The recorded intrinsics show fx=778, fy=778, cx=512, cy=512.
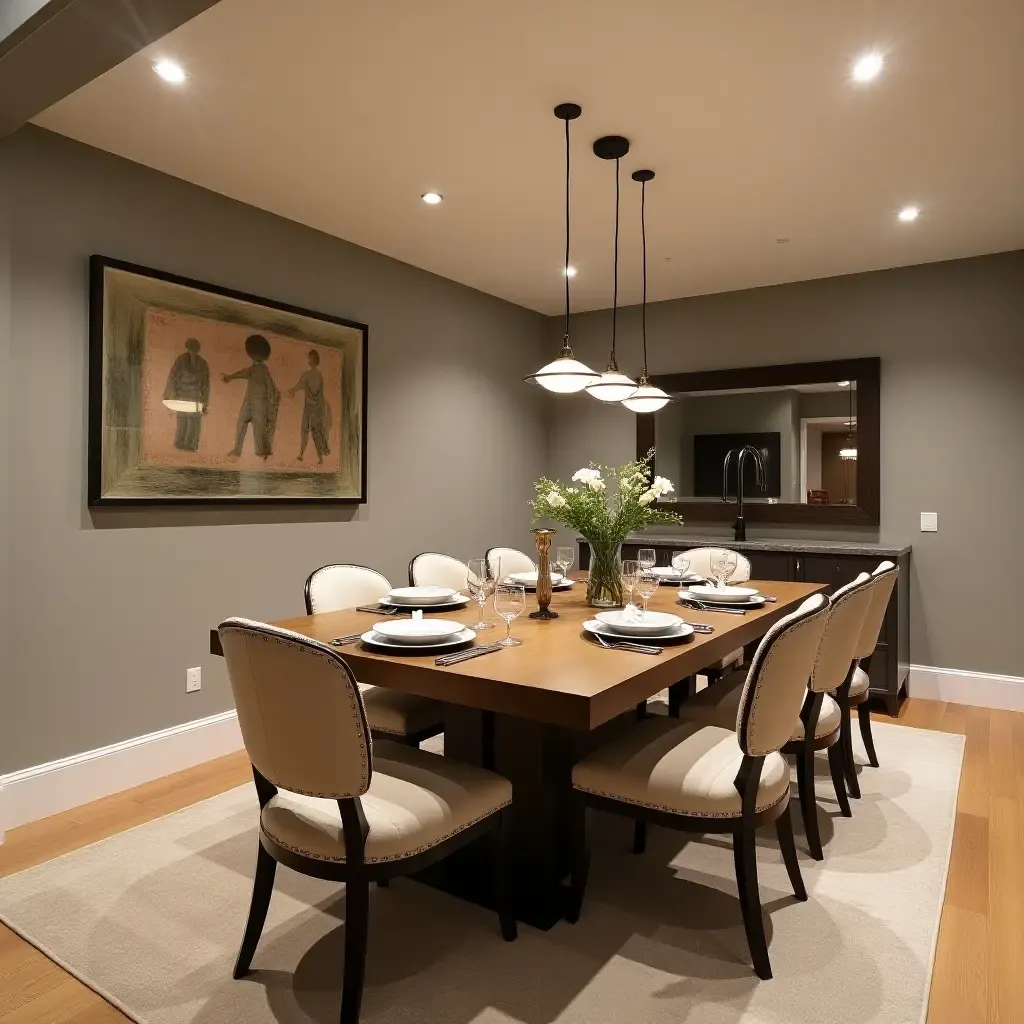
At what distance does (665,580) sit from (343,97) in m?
2.21

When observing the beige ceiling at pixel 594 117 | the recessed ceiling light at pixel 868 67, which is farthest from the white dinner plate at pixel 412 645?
the recessed ceiling light at pixel 868 67

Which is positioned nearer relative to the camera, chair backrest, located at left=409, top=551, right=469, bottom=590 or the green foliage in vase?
the green foliage in vase

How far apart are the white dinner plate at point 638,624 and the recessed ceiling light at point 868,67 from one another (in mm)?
1783

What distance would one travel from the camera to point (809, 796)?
2422mm

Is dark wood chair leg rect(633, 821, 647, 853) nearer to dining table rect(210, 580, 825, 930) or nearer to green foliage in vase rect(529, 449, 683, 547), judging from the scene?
dining table rect(210, 580, 825, 930)

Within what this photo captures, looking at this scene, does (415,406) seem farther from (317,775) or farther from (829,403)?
(317,775)

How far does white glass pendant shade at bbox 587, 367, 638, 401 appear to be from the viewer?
3020 mm

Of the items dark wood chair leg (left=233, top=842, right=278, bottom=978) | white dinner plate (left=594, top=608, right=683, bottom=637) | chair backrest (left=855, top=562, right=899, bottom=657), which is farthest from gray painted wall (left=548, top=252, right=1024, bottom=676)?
dark wood chair leg (left=233, top=842, right=278, bottom=978)

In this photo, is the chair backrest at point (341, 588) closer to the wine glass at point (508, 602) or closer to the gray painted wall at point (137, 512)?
the gray painted wall at point (137, 512)

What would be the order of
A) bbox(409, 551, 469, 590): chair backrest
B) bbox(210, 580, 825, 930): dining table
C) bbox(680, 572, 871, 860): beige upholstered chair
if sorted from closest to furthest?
bbox(210, 580, 825, 930): dining table < bbox(680, 572, 871, 860): beige upholstered chair < bbox(409, 551, 469, 590): chair backrest

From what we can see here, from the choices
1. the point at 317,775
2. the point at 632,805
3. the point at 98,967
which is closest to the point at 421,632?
the point at 317,775

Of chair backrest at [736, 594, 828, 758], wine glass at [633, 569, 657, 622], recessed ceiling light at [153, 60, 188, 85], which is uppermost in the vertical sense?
recessed ceiling light at [153, 60, 188, 85]

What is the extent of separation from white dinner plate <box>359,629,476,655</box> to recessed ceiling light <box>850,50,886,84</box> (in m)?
2.08

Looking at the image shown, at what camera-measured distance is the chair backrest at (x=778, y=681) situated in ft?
5.81
